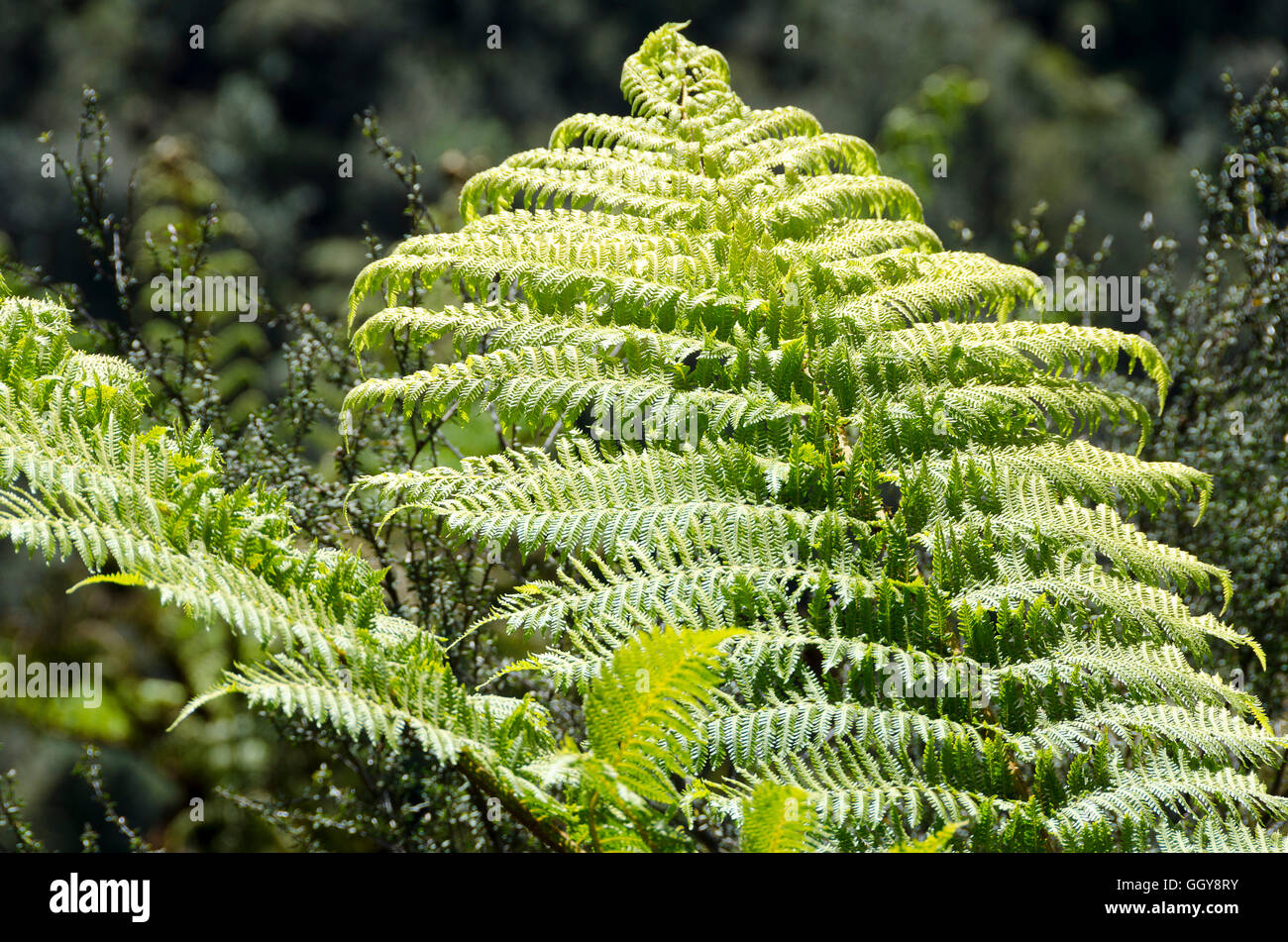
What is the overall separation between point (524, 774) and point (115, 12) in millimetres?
6755

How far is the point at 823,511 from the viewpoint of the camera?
145cm

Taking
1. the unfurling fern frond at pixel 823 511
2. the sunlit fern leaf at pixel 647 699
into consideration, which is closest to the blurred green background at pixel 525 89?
the unfurling fern frond at pixel 823 511

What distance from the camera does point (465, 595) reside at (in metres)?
2.50

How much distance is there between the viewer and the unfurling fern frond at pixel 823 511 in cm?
121

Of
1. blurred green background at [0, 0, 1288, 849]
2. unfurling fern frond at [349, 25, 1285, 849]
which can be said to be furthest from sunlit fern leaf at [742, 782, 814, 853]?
blurred green background at [0, 0, 1288, 849]

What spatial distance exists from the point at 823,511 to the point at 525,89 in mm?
5372

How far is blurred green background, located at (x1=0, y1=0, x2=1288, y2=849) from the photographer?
5.79 metres

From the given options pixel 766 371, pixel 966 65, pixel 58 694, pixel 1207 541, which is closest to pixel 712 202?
pixel 766 371

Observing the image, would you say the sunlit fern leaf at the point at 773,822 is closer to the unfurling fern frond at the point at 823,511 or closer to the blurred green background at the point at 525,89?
the unfurling fern frond at the point at 823,511

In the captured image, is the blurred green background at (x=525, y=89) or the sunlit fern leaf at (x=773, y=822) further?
the blurred green background at (x=525, y=89)

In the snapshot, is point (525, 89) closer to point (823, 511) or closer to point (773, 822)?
point (823, 511)

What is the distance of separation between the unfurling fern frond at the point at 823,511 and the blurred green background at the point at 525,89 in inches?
145

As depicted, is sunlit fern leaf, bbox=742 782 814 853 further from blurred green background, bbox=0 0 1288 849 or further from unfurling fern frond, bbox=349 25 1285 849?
blurred green background, bbox=0 0 1288 849
